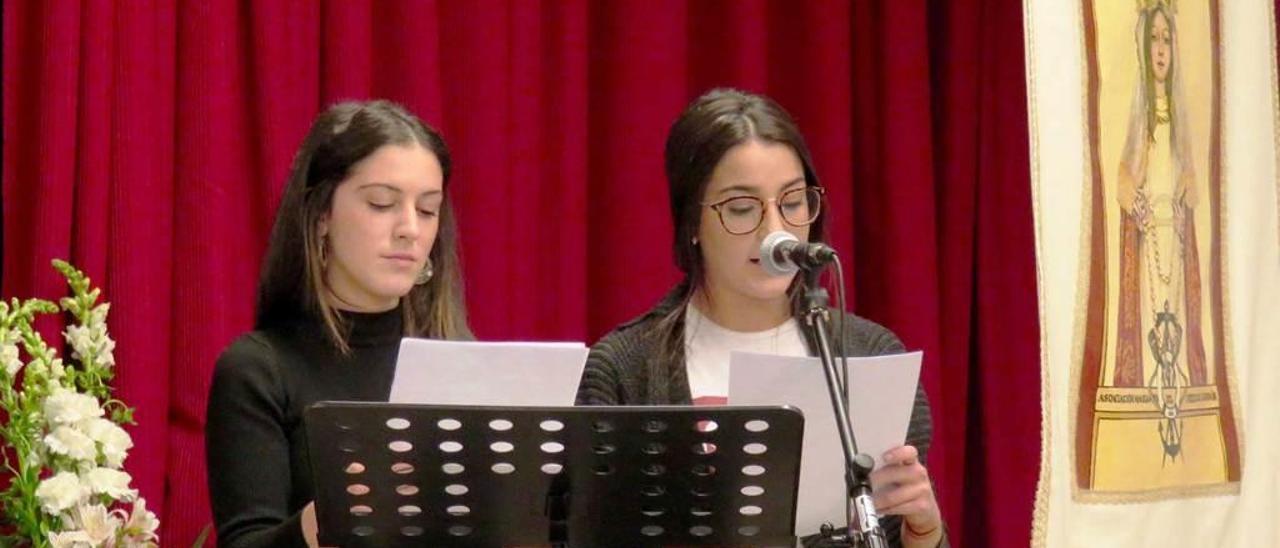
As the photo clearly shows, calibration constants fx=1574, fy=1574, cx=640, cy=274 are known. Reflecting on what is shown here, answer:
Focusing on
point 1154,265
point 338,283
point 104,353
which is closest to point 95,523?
point 104,353

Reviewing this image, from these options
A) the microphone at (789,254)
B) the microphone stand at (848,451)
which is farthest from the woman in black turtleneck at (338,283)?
the microphone stand at (848,451)

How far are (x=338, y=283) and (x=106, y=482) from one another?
0.45 meters

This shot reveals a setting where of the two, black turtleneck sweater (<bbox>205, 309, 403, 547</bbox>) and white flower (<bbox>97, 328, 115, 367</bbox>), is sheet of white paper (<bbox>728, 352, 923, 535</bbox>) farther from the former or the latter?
white flower (<bbox>97, 328, 115, 367</bbox>)

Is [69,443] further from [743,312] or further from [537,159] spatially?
[537,159]

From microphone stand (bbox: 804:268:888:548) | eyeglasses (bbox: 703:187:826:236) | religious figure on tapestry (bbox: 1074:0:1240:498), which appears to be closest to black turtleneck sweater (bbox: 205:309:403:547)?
eyeglasses (bbox: 703:187:826:236)

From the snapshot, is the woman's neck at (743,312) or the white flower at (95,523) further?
the woman's neck at (743,312)

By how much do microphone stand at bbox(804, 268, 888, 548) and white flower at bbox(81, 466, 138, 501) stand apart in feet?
2.96

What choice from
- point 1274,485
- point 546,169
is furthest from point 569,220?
point 1274,485

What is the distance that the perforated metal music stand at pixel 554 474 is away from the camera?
5.45 ft

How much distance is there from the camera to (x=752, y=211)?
87.9 inches

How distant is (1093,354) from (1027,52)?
23.3 inches

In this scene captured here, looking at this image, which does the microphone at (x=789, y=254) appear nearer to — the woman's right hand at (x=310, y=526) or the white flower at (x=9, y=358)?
the woman's right hand at (x=310, y=526)

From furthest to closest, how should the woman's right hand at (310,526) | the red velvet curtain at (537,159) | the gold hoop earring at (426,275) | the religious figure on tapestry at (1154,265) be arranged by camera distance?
the religious figure on tapestry at (1154,265)
the red velvet curtain at (537,159)
the gold hoop earring at (426,275)
the woman's right hand at (310,526)

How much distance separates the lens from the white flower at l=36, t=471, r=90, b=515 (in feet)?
6.38
